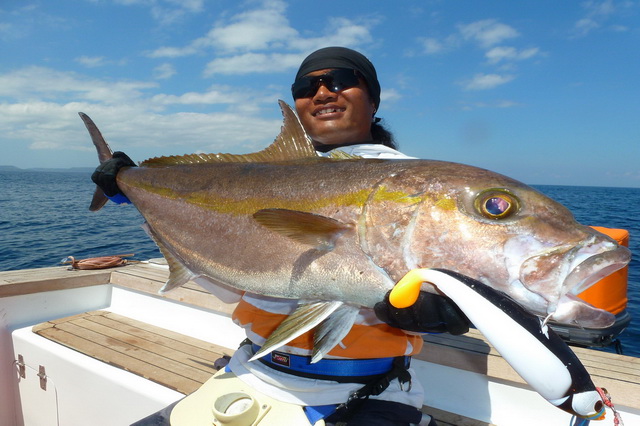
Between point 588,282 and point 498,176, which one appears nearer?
point 588,282

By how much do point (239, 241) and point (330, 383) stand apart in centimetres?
94

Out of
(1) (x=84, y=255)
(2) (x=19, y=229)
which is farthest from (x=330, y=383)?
(2) (x=19, y=229)

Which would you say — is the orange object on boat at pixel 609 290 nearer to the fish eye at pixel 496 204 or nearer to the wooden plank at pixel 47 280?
the fish eye at pixel 496 204

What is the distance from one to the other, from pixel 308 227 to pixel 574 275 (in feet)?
3.54

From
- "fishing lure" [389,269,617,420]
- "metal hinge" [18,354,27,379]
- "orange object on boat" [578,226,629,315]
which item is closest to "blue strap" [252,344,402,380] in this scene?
"fishing lure" [389,269,617,420]

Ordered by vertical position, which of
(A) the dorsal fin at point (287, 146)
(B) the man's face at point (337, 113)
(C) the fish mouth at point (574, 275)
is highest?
(B) the man's face at point (337, 113)

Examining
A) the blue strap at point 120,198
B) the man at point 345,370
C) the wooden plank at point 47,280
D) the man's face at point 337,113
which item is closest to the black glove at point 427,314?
the man at point 345,370

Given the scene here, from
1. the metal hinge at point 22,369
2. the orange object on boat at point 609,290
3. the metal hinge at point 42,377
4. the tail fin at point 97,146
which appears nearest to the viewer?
the tail fin at point 97,146

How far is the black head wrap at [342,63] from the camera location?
2.97 m

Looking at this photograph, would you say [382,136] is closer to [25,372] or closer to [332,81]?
[332,81]

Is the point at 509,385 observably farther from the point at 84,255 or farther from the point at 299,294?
→ the point at 84,255

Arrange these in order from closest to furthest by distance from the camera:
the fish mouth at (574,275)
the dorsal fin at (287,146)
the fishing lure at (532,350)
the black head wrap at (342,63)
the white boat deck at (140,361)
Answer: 1. the fishing lure at (532,350)
2. the fish mouth at (574,275)
3. the dorsal fin at (287,146)
4. the black head wrap at (342,63)
5. the white boat deck at (140,361)

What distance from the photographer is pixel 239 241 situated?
2299 millimetres

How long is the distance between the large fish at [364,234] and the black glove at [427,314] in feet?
0.17
